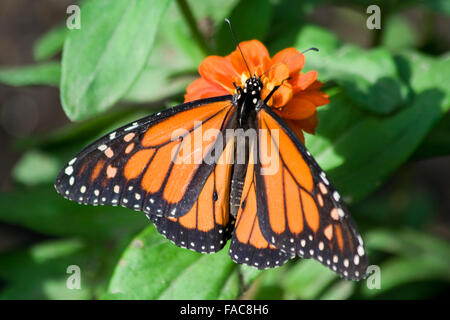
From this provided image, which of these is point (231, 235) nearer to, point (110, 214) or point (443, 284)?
point (110, 214)

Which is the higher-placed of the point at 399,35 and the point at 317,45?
the point at 399,35

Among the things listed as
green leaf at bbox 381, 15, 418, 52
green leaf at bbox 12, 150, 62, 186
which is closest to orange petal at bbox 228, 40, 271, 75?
green leaf at bbox 12, 150, 62, 186

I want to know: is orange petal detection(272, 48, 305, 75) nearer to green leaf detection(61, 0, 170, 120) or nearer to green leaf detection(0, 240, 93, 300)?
green leaf detection(61, 0, 170, 120)

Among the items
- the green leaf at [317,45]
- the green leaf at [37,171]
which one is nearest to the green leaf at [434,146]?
the green leaf at [317,45]

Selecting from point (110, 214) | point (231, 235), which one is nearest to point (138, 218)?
point (110, 214)

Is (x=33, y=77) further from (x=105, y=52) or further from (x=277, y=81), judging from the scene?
(x=277, y=81)

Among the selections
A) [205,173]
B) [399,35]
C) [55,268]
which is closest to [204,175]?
[205,173]

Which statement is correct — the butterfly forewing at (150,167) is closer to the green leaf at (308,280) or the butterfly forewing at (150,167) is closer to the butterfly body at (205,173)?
the butterfly body at (205,173)
